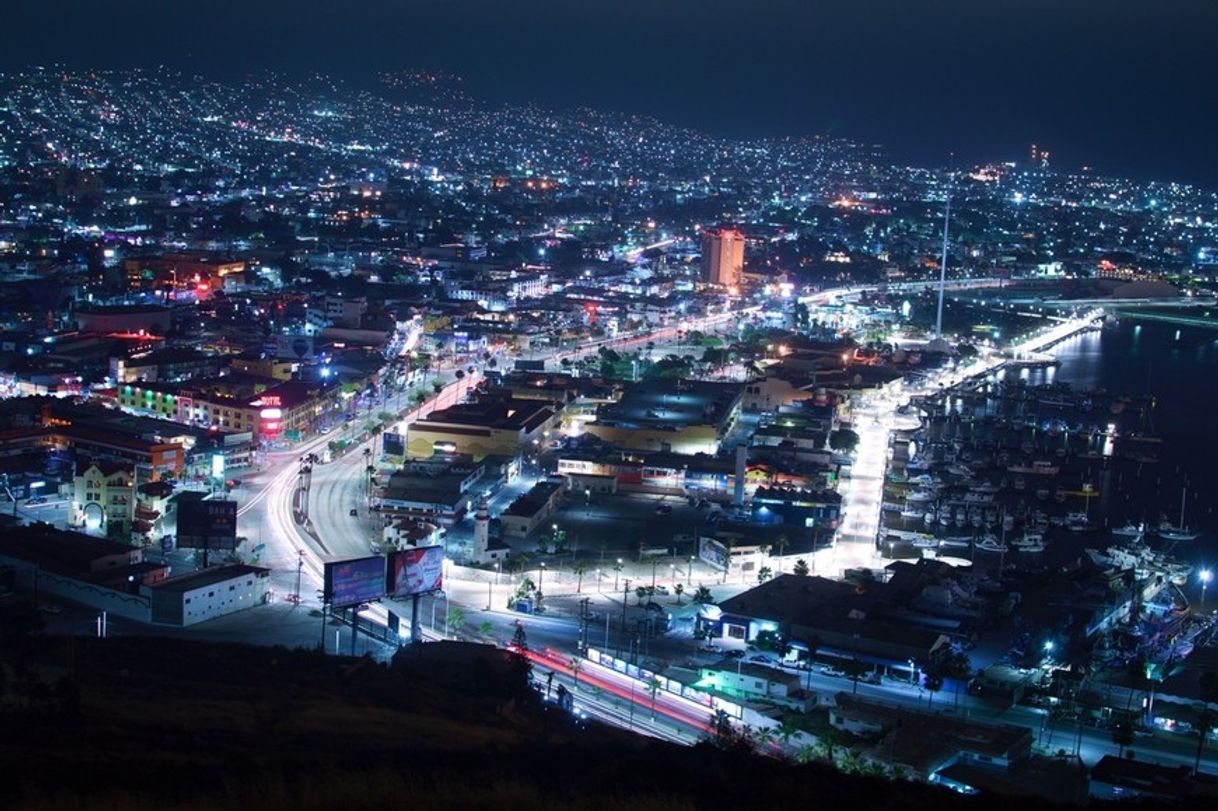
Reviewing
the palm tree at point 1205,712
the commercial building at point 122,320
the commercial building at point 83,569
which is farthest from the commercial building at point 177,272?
the palm tree at point 1205,712

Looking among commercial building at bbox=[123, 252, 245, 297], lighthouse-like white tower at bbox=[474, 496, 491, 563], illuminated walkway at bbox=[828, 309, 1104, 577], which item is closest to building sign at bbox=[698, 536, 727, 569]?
illuminated walkway at bbox=[828, 309, 1104, 577]

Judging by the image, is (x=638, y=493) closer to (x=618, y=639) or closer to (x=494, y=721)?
(x=618, y=639)

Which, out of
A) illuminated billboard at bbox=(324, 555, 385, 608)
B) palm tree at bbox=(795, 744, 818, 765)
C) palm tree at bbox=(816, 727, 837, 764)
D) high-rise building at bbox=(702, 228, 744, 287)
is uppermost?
high-rise building at bbox=(702, 228, 744, 287)

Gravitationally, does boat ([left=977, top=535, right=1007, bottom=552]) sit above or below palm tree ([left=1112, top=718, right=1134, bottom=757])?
above

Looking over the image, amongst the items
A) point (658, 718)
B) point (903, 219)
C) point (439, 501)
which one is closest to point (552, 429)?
point (439, 501)

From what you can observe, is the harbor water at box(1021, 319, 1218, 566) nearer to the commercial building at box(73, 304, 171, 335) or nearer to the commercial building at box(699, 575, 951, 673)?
the commercial building at box(699, 575, 951, 673)
